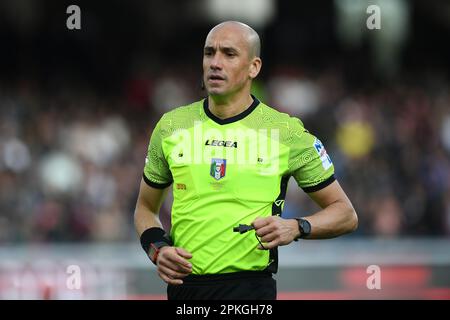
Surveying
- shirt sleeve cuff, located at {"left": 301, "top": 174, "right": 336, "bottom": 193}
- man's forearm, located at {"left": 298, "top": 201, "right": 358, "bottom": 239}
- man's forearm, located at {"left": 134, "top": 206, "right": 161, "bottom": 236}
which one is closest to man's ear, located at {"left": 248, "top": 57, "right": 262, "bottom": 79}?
shirt sleeve cuff, located at {"left": 301, "top": 174, "right": 336, "bottom": 193}

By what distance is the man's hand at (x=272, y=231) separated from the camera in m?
5.46

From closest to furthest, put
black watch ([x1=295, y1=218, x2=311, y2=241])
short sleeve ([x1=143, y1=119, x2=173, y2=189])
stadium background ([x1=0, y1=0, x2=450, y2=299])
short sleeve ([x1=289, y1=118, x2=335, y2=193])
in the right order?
black watch ([x1=295, y1=218, x2=311, y2=241]) → short sleeve ([x1=289, y1=118, x2=335, y2=193]) → short sleeve ([x1=143, y1=119, x2=173, y2=189]) → stadium background ([x1=0, y1=0, x2=450, y2=299])

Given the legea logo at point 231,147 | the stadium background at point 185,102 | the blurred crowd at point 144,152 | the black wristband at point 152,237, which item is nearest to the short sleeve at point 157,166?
the legea logo at point 231,147

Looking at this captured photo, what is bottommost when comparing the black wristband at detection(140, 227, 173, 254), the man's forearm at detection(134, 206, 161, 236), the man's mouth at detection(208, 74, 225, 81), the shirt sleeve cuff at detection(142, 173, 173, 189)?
the black wristband at detection(140, 227, 173, 254)

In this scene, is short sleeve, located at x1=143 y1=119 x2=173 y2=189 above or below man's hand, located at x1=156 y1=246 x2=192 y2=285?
above

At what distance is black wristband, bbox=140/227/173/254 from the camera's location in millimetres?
5985

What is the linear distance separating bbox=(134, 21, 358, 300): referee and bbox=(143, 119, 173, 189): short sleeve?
0.02 meters

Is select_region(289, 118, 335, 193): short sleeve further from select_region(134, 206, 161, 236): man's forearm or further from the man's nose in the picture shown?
select_region(134, 206, 161, 236): man's forearm

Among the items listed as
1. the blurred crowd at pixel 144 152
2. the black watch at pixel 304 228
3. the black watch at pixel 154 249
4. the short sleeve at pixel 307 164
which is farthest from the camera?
the blurred crowd at pixel 144 152

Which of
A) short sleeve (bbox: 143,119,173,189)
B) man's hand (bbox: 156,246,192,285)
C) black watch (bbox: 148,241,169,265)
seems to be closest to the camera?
man's hand (bbox: 156,246,192,285)

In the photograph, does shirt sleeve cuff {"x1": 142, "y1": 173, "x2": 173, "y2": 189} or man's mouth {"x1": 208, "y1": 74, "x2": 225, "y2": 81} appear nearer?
man's mouth {"x1": 208, "y1": 74, "x2": 225, "y2": 81}

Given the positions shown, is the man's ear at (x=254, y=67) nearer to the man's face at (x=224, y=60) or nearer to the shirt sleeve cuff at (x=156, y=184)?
the man's face at (x=224, y=60)

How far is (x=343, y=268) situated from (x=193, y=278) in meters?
6.15

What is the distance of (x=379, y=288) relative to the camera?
11812 mm
